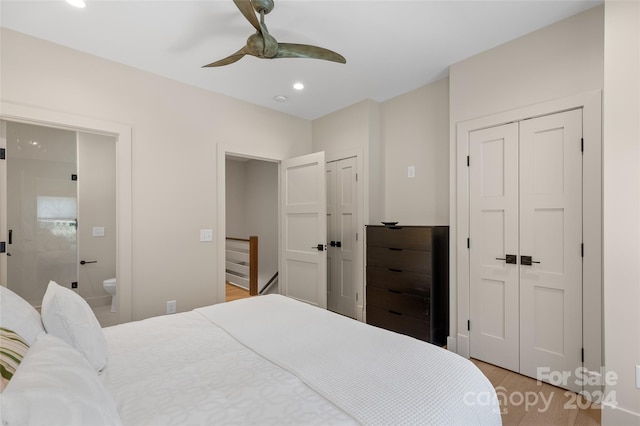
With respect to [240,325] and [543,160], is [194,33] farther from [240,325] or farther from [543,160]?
[543,160]

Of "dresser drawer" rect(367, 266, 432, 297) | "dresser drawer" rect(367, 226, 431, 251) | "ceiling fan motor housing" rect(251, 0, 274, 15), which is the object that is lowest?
"dresser drawer" rect(367, 266, 432, 297)

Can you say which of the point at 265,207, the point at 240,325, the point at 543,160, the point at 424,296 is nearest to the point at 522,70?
the point at 543,160

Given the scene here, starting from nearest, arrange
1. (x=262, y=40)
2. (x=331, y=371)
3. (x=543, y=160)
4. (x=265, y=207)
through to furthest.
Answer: (x=331, y=371), (x=262, y=40), (x=543, y=160), (x=265, y=207)

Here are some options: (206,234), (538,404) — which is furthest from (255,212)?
(538,404)

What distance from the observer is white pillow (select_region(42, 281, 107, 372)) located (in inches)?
46.6

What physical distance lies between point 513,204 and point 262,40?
7.08 ft

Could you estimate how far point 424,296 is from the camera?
265 cm

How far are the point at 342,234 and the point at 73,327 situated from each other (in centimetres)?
287

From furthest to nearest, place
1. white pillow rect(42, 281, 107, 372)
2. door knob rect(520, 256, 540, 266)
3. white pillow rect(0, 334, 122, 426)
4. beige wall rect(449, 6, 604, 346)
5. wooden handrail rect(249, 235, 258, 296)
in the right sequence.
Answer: wooden handrail rect(249, 235, 258, 296)
door knob rect(520, 256, 540, 266)
beige wall rect(449, 6, 604, 346)
white pillow rect(42, 281, 107, 372)
white pillow rect(0, 334, 122, 426)

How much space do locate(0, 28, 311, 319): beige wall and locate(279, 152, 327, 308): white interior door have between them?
2.37ft

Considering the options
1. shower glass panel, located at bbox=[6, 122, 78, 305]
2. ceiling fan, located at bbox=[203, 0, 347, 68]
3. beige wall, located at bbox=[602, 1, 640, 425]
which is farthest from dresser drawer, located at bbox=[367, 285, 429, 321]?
shower glass panel, located at bbox=[6, 122, 78, 305]

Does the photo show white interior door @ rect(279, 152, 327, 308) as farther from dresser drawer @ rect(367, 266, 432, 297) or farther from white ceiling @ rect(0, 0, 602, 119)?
white ceiling @ rect(0, 0, 602, 119)

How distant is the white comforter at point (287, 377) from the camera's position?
925 mm

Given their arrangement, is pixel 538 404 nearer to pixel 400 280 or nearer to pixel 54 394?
pixel 400 280
